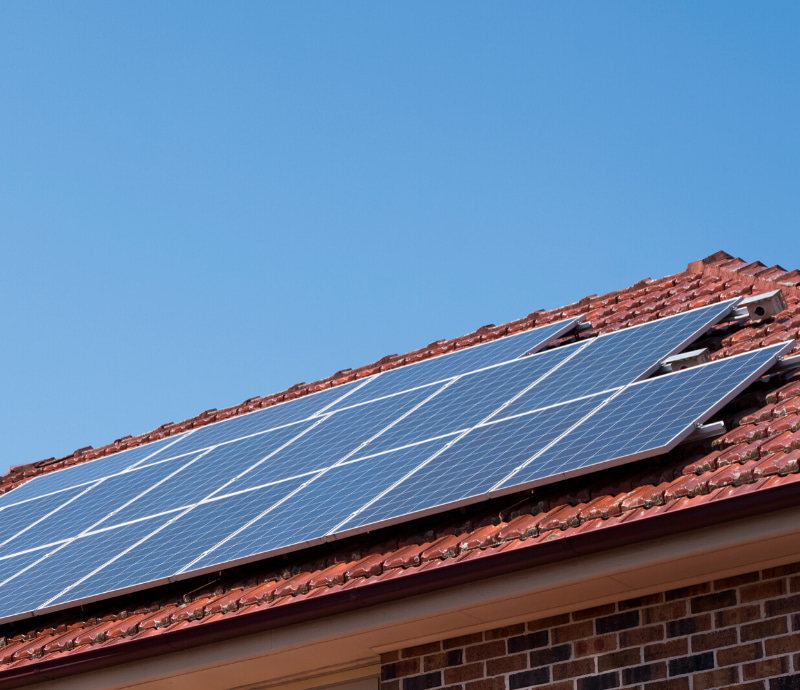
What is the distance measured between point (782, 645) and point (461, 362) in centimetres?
545

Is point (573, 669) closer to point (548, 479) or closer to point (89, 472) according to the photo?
point (548, 479)

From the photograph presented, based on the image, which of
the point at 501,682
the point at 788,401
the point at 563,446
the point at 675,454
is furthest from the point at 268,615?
the point at 788,401

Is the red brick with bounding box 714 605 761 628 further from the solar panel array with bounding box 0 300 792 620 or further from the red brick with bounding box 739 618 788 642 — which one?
the solar panel array with bounding box 0 300 792 620

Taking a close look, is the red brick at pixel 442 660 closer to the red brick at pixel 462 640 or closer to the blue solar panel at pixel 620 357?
the red brick at pixel 462 640

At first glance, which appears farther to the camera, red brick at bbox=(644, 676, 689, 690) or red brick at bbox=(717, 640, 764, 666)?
red brick at bbox=(644, 676, 689, 690)

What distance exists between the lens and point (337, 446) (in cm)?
1148

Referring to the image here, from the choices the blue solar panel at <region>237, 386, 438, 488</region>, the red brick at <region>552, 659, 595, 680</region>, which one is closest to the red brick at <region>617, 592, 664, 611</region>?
the red brick at <region>552, 659, 595, 680</region>

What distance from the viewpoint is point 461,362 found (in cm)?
1284

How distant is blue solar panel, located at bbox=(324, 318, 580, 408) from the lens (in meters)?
12.4

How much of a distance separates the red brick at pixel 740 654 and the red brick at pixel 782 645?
0.16 feet

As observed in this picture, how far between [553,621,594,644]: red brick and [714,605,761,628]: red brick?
0.81 m

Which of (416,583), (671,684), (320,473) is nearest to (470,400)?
(320,473)

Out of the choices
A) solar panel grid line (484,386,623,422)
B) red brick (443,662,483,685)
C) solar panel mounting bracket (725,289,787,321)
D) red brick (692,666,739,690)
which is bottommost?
red brick (692,666,739,690)

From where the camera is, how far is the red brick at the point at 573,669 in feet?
27.9
